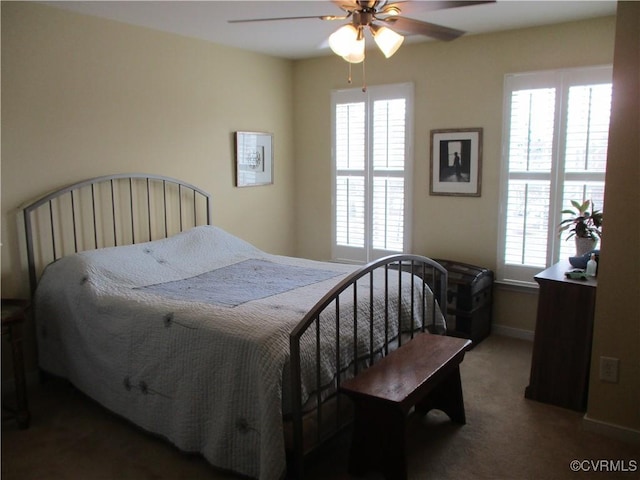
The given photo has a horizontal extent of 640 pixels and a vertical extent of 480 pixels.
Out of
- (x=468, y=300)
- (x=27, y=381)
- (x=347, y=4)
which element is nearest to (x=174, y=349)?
(x=27, y=381)

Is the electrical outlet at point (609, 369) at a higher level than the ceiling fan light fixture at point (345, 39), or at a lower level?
lower

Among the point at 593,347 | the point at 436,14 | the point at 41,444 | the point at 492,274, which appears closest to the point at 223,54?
the point at 436,14

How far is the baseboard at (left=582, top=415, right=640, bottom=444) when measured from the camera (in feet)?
8.84

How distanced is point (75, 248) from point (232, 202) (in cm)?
151

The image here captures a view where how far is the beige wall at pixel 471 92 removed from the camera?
3889 mm

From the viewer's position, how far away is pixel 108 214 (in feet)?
12.3

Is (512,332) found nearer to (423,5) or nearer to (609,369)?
(609,369)

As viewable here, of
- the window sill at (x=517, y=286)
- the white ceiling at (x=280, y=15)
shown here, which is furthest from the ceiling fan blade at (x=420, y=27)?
the window sill at (x=517, y=286)

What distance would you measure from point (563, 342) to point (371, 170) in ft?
7.69

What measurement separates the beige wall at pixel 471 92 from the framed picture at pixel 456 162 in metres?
0.05

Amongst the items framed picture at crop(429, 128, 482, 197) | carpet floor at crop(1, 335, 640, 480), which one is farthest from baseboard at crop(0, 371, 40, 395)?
framed picture at crop(429, 128, 482, 197)

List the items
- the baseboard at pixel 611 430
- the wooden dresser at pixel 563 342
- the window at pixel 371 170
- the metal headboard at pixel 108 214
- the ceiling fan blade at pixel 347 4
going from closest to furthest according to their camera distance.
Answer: the ceiling fan blade at pixel 347 4 → the baseboard at pixel 611 430 → the wooden dresser at pixel 563 342 → the metal headboard at pixel 108 214 → the window at pixel 371 170

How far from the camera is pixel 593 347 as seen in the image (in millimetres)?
2779

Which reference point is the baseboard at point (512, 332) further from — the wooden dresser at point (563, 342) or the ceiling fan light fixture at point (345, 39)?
the ceiling fan light fixture at point (345, 39)
